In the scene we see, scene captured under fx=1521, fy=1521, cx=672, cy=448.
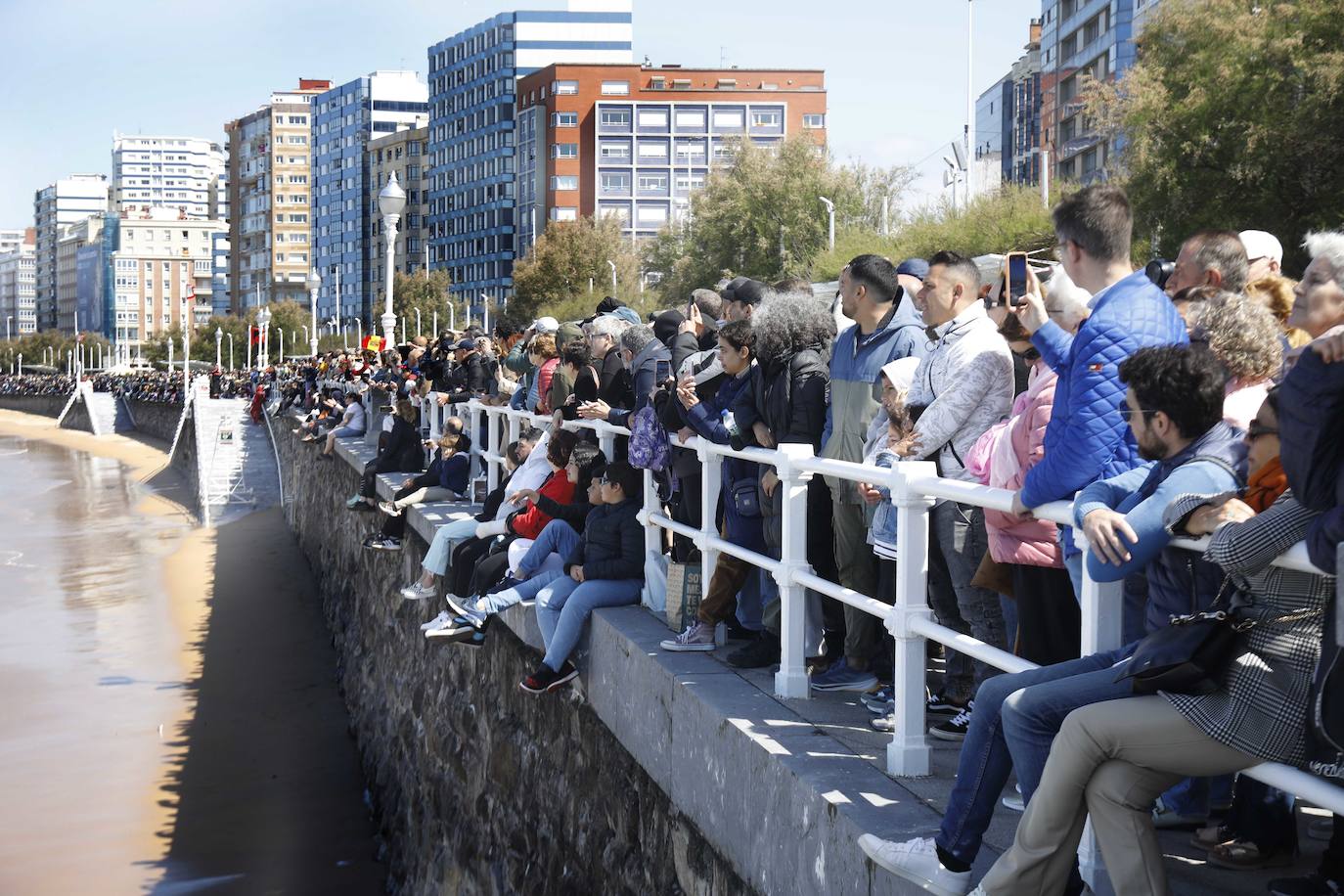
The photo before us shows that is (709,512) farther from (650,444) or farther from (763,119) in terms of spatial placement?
(763,119)

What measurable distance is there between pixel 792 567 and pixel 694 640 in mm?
1019

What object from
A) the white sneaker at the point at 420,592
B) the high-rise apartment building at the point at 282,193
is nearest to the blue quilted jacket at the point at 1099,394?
the white sneaker at the point at 420,592

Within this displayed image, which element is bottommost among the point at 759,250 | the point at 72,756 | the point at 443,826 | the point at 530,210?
the point at 72,756

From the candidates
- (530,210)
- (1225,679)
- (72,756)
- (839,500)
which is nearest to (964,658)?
(839,500)

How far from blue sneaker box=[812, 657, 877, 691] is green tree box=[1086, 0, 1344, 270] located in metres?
19.7

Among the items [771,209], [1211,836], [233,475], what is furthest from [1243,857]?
[771,209]

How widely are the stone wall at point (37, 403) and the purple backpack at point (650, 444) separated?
111 metres

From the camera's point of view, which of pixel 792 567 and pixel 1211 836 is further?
pixel 792 567

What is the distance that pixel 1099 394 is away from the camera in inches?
150

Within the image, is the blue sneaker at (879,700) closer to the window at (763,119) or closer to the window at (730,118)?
the window at (730,118)

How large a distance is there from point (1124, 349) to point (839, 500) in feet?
6.05

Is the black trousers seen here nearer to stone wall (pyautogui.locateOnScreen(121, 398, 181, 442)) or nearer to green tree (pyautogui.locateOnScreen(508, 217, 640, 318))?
stone wall (pyautogui.locateOnScreen(121, 398, 181, 442))

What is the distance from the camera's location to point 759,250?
58.6 metres

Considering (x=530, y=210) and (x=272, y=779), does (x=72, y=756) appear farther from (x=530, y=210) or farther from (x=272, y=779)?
(x=530, y=210)
